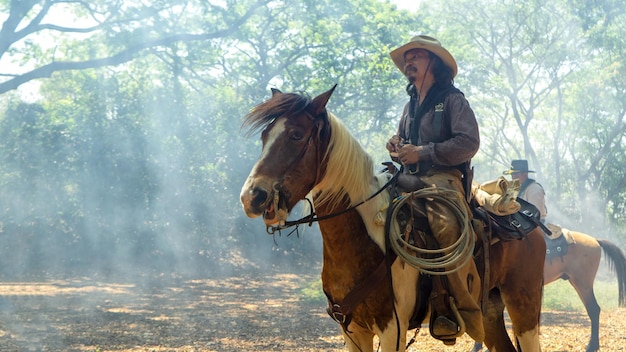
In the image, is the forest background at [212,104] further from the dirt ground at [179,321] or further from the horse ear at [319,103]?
the horse ear at [319,103]

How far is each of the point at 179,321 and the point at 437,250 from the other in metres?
7.87

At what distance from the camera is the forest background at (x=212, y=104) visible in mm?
17234

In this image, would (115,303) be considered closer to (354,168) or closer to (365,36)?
(354,168)

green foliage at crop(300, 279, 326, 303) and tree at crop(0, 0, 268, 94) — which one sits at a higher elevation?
tree at crop(0, 0, 268, 94)

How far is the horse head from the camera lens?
3148mm

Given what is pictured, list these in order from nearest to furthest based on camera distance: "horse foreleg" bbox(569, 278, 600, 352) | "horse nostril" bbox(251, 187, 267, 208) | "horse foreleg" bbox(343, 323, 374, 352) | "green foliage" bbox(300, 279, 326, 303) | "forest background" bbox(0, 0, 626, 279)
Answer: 1. "horse nostril" bbox(251, 187, 267, 208)
2. "horse foreleg" bbox(343, 323, 374, 352)
3. "horse foreleg" bbox(569, 278, 600, 352)
4. "green foliage" bbox(300, 279, 326, 303)
5. "forest background" bbox(0, 0, 626, 279)

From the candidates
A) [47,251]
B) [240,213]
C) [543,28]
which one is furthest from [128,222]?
[543,28]

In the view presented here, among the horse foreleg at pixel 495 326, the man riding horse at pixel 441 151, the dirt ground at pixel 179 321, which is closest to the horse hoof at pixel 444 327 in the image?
the man riding horse at pixel 441 151

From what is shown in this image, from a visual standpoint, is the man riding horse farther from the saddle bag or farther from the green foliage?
the green foliage

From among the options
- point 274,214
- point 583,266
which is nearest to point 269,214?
point 274,214

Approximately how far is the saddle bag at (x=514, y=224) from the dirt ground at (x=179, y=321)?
422 cm

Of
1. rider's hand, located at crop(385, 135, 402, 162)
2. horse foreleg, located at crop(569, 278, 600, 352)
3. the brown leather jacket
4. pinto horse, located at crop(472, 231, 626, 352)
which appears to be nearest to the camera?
the brown leather jacket

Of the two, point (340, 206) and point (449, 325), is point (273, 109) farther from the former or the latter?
point (449, 325)

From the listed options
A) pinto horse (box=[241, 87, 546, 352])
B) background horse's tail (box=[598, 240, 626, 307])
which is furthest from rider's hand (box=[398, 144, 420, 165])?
background horse's tail (box=[598, 240, 626, 307])
